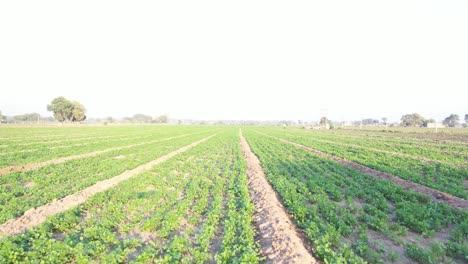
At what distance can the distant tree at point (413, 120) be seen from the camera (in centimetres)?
13638

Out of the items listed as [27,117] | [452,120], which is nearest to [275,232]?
[27,117]

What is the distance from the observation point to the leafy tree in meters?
91.1

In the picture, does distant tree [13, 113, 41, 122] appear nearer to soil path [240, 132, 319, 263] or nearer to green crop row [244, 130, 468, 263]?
soil path [240, 132, 319, 263]

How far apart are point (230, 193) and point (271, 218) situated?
10.6 ft

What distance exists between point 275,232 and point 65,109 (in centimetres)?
10525

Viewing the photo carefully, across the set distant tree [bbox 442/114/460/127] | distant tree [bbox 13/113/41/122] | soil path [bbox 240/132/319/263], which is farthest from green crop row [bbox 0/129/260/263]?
distant tree [bbox 442/114/460/127]

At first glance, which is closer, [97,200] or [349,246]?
[349,246]

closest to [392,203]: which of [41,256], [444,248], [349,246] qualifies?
[444,248]

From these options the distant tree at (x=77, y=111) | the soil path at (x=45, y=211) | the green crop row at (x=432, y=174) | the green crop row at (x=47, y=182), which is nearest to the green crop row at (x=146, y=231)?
the soil path at (x=45, y=211)

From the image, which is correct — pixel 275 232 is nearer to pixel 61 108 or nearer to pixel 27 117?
pixel 61 108

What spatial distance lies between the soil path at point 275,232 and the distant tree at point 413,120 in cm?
15850

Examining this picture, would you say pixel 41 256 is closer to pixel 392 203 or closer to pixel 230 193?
pixel 230 193

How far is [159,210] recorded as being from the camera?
900cm

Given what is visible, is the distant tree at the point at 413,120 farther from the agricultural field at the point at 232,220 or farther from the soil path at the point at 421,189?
the soil path at the point at 421,189
